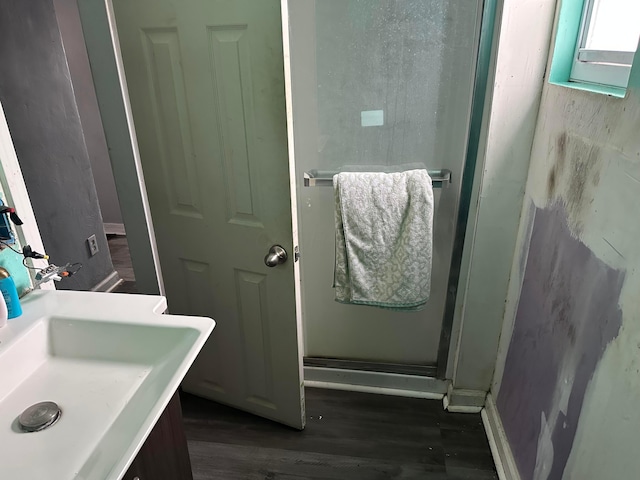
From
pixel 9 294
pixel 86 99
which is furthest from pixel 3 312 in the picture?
pixel 86 99

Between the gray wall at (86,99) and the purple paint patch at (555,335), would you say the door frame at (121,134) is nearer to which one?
the purple paint patch at (555,335)

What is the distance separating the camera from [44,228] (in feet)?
7.28

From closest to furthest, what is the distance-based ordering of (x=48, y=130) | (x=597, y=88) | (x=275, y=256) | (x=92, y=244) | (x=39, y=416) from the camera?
(x=39, y=416) → (x=597, y=88) → (x=275, y=256) → (x=48, y=130) → (x=92, y=244)

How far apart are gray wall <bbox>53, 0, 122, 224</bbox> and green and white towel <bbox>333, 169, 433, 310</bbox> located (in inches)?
77.8

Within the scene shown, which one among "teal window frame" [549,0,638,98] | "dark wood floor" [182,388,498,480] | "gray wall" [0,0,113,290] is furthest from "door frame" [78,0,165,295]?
"teal window frame" [549,0,638,98]

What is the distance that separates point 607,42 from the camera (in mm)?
1066

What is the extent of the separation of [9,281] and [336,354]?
1.30 m

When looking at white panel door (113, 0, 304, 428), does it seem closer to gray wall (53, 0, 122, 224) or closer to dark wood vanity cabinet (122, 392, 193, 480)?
dark wood vanity cabinet (122, 392, 193, 480)

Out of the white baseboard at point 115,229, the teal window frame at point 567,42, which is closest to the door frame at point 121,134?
the teal window frame at point 567,42

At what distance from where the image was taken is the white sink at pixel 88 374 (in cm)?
73

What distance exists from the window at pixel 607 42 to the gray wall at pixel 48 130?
229 centimetres

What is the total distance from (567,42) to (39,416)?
157 centimetres

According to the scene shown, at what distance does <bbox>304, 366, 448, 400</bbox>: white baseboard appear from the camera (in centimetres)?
185

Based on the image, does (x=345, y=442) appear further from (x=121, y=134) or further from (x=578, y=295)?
(x=121, y=134)
